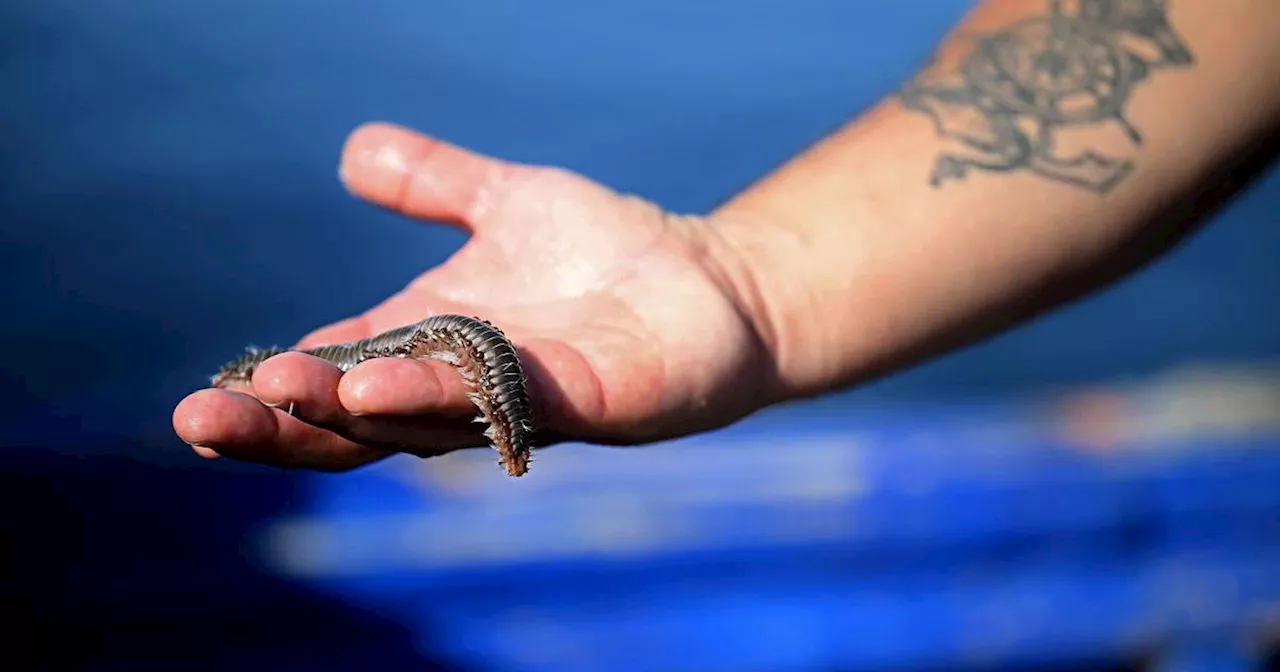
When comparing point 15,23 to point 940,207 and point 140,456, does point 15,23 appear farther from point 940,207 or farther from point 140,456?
point 940,207

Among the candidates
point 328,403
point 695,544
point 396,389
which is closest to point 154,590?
point 695,544

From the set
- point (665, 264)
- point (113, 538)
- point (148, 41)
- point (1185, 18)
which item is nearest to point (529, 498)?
point (113, 538)

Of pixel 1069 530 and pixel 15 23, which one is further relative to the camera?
pixel 15 23

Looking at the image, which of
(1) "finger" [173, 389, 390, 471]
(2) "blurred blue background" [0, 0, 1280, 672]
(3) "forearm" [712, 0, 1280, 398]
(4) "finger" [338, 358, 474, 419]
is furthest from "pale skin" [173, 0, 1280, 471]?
(2) "blurred blue background" [0, 0, 1280, 672]

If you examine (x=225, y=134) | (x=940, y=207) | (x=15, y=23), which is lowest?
(x=940, y=207)

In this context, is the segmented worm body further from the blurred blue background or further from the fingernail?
the blurred blue background

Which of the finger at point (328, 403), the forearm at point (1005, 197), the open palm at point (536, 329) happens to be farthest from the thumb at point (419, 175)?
the finger at point (328, 403)

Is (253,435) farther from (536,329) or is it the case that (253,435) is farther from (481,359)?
(536,329)

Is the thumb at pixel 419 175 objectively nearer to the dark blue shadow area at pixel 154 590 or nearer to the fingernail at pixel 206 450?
the fingernail at pixel 206 450
